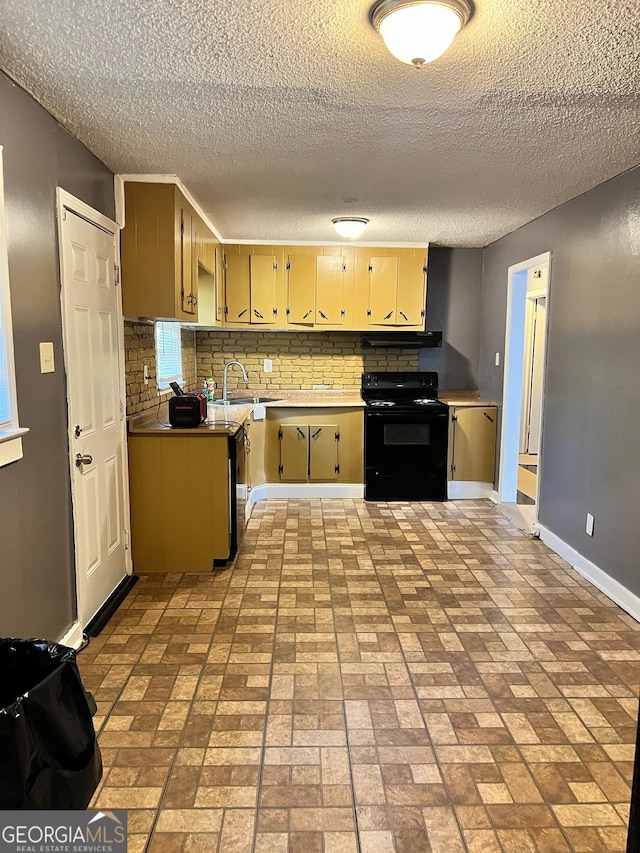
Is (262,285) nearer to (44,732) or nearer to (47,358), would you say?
(47,358)

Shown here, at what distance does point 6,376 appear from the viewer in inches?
82.4

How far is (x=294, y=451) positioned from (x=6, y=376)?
3434 mm

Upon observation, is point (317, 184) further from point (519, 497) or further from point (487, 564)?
point (519, 497)

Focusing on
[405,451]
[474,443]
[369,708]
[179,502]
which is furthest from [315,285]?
[369,708]

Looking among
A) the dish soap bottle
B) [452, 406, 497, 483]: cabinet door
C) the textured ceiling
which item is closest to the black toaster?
the textured ceiling

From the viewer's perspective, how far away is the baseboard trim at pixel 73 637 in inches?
103

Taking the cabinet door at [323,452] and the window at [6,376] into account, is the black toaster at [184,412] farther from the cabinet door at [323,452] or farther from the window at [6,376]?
the cabinet door at [323,452]

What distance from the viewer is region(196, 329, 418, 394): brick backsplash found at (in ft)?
19.2

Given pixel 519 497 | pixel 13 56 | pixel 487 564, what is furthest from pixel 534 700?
pixel 519 497

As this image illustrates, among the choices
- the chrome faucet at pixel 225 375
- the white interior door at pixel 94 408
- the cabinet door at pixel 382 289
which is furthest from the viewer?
the chrome faucet at pixel 225 375

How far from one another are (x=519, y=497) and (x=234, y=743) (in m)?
4.12

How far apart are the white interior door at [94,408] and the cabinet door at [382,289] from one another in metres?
2.70

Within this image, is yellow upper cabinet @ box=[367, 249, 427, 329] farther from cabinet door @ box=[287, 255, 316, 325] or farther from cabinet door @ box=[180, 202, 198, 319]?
cabinet door @ box=[180, 202, 198, 319]
